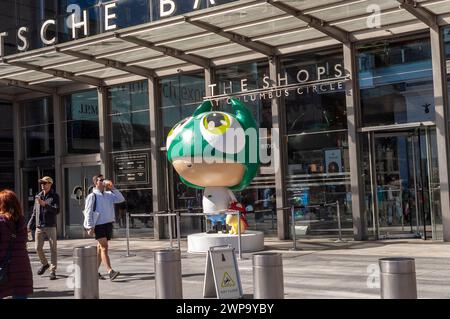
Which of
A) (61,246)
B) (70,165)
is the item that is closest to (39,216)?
(61,246)

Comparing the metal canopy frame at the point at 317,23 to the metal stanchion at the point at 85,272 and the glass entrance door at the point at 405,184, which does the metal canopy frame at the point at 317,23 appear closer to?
the glass entrance door at the point at 405,184

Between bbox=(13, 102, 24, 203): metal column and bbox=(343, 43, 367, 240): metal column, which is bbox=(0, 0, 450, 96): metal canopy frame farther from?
bbox=(13, 102, 24, 203): metal column

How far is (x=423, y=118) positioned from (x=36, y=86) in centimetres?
1221

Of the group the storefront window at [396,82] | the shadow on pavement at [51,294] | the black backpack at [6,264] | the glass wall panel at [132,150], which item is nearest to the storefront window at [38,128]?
the glass wall panel at [132,150]

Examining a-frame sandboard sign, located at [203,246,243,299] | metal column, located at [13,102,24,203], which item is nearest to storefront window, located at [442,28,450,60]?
a-frame sandboard sign, located at [203,246,243,299]

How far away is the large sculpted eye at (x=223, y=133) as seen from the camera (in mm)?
12594

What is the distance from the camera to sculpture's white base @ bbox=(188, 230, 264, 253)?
12828 mm

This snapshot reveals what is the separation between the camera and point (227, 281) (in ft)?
25.3

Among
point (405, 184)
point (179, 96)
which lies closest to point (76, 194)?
point (179, 96)

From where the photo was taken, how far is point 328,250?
529 inches

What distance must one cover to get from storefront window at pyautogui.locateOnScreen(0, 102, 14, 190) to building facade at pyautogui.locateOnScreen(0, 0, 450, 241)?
8.46 feet

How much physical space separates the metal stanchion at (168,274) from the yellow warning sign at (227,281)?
0.56 meters

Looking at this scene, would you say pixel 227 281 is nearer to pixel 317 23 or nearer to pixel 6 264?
pixel 6 264
